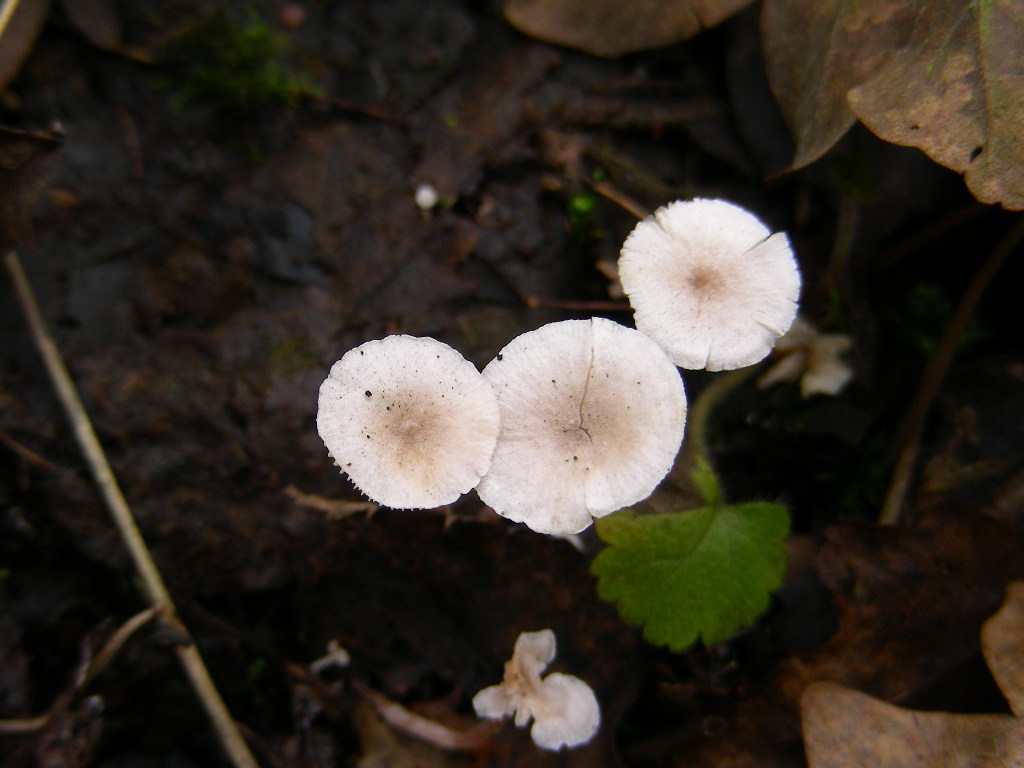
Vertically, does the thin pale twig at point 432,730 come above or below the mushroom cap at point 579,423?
below

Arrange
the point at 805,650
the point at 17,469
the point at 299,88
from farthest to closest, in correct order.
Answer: the point at 299,88
the point at 17,469
the point at 805,650

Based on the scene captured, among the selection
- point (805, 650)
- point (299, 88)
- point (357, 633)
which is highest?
point (299, 88)

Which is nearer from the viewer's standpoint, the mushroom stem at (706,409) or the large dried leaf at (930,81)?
the large dried leaf at (930,81)

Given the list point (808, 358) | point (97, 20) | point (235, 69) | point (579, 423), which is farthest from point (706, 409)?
point (97, 20)

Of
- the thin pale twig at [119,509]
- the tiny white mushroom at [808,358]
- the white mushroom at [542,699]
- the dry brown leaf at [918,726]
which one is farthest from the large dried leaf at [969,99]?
the thin pale twig at [119,509]

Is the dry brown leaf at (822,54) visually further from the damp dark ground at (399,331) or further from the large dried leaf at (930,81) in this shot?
the damp dark ground at (399,331)

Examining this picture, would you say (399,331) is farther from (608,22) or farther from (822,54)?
(822,54)

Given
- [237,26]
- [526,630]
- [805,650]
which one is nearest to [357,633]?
[526,630]

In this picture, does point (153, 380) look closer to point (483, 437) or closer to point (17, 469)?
point (17, 469)

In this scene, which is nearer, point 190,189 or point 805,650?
point 805,650
